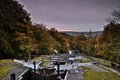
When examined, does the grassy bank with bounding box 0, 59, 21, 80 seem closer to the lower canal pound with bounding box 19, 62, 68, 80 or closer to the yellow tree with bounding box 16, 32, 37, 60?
the lower canal pound with bounding box 19, 62, 68, 80

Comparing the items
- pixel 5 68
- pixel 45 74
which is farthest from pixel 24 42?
pixel 45 74

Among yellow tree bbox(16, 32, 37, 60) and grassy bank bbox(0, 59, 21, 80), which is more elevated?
yellow tree bbox(16, 32, 37, 60)

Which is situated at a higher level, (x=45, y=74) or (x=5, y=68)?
(x=5, y=68)

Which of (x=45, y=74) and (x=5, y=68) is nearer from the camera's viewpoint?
(x=45, y=74)

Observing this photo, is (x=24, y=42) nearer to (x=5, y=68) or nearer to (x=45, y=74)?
(x=5, y=68)

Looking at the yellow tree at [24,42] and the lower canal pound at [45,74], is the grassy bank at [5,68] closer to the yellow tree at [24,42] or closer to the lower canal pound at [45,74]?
the lower canal pound at [45,74]

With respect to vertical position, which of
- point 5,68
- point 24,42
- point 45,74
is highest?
point 24,42

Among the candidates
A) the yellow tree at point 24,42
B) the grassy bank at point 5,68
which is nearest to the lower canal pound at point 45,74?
the grassy bank at point 5,68

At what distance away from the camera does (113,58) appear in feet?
166

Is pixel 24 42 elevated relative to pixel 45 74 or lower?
elevated

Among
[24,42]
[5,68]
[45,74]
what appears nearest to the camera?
[45,74]

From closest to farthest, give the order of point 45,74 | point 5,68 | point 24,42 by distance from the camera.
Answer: point 45,74, point 5,68, point 24,42

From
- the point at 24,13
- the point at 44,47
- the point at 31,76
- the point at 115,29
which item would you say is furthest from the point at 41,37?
the point at 31,76

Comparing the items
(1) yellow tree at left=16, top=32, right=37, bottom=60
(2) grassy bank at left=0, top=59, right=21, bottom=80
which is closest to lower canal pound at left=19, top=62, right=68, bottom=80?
(2) grassy bank at left=0, top=59, right=21, bottom=80
